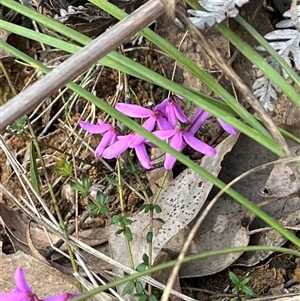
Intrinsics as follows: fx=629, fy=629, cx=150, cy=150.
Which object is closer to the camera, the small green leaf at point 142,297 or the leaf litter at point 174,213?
the small green leaf at point 142,297

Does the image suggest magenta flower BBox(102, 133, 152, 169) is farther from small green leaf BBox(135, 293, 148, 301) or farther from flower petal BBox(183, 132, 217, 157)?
small green leaf BBox(135, 293, 148, 301)

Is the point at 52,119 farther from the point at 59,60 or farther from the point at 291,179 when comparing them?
the point at 291,179

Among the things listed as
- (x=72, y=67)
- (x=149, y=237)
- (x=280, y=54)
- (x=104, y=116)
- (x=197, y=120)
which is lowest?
(x=149, y=237)

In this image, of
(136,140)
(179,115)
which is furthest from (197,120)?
(136,140)

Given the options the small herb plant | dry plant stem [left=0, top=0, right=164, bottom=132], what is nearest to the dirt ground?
the small herb plant

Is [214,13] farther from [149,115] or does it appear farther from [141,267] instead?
[141,267]

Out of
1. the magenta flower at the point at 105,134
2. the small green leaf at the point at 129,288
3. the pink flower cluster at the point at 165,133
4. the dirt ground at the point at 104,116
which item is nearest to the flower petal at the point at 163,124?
the pink flower cluster at the point at 165,133

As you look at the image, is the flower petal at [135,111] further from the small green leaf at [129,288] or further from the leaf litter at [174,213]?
the small green leaf at [129,288]
